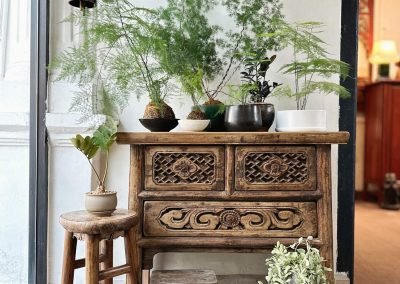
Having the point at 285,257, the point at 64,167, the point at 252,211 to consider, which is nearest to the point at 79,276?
the point at 64,167

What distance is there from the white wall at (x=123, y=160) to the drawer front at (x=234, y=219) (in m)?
0.52

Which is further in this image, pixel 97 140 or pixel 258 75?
pixel 258 75

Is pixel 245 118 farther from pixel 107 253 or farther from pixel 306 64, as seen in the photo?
pixel 107 253

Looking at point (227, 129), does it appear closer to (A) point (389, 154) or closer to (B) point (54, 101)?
(B) point (54, 101)

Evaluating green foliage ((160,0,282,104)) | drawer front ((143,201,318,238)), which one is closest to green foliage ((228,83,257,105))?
green foliage ((160,0,282,104))

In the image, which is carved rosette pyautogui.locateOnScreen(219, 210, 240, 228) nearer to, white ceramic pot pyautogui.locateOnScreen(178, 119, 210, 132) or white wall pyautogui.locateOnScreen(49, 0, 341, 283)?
white ceramic pot pyautogui.locateOnScreen(178, 119, 210, 132)

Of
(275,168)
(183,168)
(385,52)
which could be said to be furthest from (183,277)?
(385,52)

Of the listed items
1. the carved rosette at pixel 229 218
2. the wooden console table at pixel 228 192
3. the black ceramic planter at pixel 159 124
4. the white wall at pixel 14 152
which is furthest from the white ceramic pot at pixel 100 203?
the white wall at pixel 14 152

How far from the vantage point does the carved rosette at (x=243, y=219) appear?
1623 millimetres

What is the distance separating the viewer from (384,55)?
548cm

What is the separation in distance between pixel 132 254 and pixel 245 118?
72cm

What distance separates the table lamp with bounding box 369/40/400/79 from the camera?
214 inches

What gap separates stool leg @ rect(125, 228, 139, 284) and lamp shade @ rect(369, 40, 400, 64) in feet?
16.6

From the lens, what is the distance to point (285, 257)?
144 centimetres
